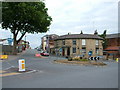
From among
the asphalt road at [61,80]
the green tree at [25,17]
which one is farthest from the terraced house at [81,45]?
the asphalt road at [61,80]

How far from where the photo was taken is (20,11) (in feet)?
114

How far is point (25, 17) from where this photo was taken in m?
35.5

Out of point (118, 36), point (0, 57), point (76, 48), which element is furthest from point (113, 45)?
point (0, 57)

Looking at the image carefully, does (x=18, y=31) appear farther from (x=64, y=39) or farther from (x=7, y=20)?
(x=64, y=39)

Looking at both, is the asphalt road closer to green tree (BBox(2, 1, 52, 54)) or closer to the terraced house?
green tree (BBox(2, 1, 52, 54))

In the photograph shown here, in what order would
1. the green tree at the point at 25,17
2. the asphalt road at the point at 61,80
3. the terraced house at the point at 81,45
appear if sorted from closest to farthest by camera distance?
the asphalt road at the point at 61,80
the green tree at the point at 25,17
the terraced house at the point at 81,45

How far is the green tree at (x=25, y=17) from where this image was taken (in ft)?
114

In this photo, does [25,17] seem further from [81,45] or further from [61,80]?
[61,80]

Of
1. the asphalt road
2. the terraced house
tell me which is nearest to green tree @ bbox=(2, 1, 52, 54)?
the terraced house

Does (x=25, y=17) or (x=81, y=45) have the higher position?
(x=25, y=17)

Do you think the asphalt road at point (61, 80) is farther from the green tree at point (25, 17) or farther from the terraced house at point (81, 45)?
the terraced house at point (81, 45)

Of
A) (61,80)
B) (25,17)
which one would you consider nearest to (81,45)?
(25,17)

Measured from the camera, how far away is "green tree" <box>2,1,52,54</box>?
114ft

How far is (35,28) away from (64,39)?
36.8ft
